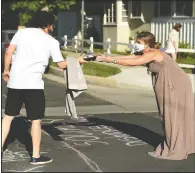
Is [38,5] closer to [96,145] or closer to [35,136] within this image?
A: [96,145]

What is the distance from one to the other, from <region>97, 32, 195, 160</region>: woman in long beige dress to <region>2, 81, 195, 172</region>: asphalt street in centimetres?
22

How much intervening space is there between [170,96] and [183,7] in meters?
15.7

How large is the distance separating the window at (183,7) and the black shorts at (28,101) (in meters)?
15.9

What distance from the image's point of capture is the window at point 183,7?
2097cm

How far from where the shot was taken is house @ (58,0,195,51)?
20594 mm

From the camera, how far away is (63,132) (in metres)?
7.96

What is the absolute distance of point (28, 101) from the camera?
Result: 233 inches

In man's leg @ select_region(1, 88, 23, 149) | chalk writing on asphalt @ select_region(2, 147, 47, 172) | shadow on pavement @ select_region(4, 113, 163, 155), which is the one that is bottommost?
shadow on pavement @ select_region(4, 113, 163, 155)

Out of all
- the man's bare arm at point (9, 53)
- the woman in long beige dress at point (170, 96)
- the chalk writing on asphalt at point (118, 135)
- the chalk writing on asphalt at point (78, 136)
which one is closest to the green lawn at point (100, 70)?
the chalk writing on asphalt at point (118, 135)

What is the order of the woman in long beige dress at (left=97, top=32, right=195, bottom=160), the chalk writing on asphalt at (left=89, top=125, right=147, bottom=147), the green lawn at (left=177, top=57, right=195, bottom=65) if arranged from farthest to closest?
1. the green lawn at (left=177, top=57, right=195, bottom=65)
2. the chalk writing on asphalt at (left=89, top=125, right=147, bottom=147)
3. the woman in long beige dress at (left=97, top=32, right=195, bottom=160)

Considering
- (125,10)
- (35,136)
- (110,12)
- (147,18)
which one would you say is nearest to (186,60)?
(147,18)

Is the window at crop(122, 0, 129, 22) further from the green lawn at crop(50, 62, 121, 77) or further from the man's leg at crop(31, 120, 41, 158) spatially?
the man's leg at crop(31, 120, 41, 158)

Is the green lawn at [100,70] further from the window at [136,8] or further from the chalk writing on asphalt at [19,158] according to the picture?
the chalk writing on asphalt at [19,158]

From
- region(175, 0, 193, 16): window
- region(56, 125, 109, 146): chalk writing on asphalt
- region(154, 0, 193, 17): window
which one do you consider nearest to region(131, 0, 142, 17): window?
region(154, 0, 193, 17): window
